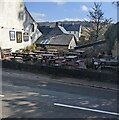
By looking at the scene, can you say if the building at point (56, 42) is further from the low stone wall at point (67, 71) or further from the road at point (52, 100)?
the road at point (52, 100)

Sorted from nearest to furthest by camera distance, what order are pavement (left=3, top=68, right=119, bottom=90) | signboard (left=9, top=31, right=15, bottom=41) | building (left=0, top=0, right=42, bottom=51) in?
pavement (left=3, top=68, right=119, bottom=90)
building (left=0, top=0, right=42, bottom=51)
signboard (left=9, top=31, right=15, bottom=41)

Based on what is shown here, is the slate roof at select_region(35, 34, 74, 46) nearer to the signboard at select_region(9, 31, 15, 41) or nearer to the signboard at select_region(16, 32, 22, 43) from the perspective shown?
the signboard at select_region(16, 32, 22, 43)

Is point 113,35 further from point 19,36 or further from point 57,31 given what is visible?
point 57,31

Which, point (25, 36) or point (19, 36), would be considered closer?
point (19, 36)

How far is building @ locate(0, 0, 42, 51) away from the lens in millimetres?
37781

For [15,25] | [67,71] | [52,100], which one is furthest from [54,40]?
[52,100]

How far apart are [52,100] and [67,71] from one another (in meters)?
6.95

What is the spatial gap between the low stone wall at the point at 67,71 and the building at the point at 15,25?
14274mm

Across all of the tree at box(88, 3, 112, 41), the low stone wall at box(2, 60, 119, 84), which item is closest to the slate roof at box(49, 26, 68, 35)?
the tree at box(88, 3, 112, 41)

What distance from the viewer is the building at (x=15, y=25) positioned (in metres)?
37.8

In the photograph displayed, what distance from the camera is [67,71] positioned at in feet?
70.8

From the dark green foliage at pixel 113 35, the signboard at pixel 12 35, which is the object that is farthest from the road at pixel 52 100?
the signboard at pixel 12 35

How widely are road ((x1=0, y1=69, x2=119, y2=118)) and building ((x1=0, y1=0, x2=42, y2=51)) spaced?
18.5 metres

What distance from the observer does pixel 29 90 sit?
16906 mm
